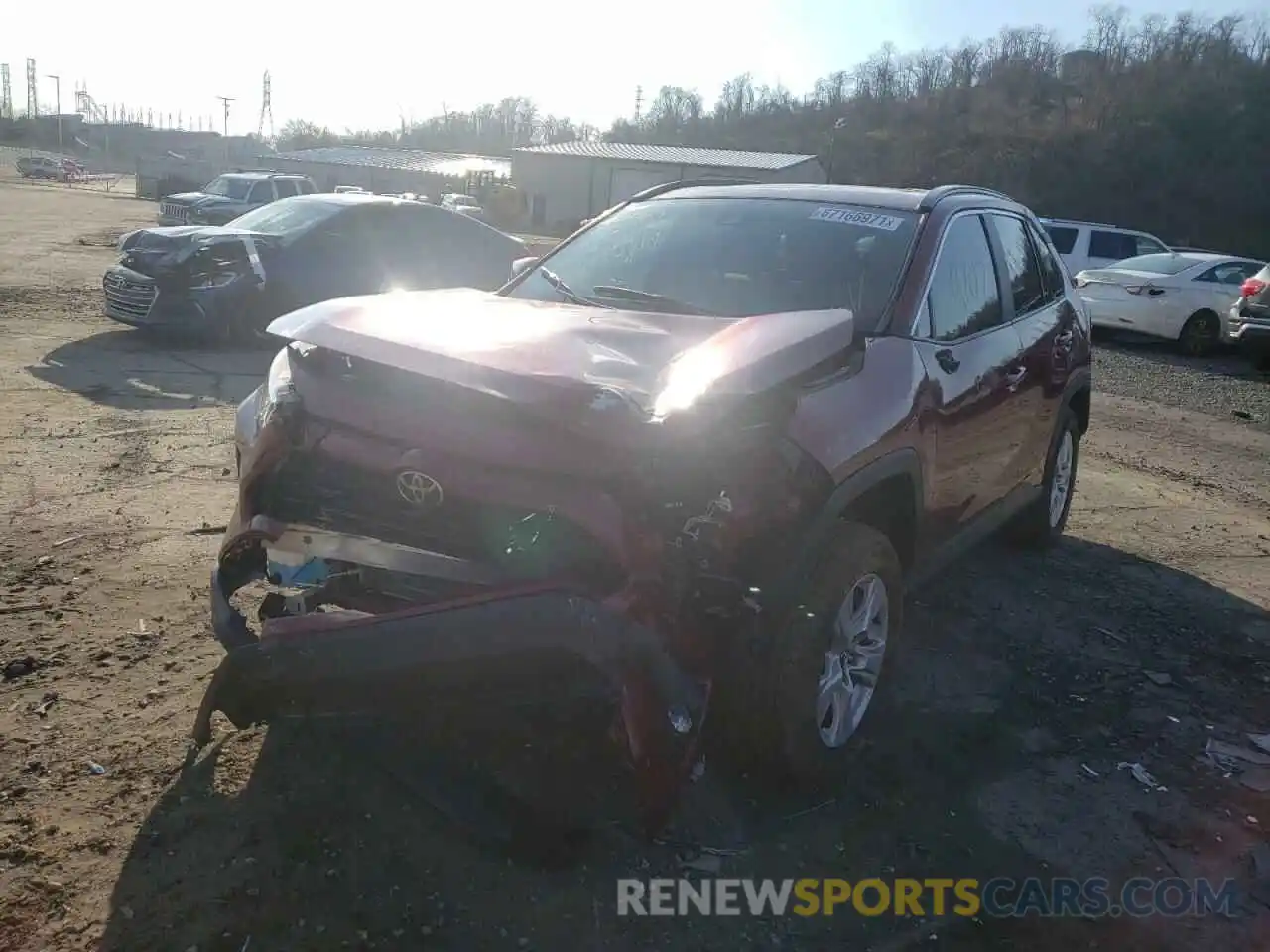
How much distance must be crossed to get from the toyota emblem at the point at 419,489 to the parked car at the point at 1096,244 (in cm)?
1892

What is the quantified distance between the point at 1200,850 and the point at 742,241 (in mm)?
2607

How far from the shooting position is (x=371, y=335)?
2.97 m

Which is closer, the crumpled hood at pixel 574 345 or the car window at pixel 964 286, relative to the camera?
the crumpled hood at pixel 574 345

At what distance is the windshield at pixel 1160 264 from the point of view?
15523 millimetres

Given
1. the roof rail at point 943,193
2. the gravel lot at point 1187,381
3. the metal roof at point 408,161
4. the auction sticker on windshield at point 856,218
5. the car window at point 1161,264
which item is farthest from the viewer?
the metal roof at point 408,161

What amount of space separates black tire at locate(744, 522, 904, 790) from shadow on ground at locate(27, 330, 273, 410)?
5.89 m

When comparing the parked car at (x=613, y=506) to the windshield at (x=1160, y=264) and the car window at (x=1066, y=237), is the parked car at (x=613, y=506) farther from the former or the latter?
the car window at (x=1066, y=237)

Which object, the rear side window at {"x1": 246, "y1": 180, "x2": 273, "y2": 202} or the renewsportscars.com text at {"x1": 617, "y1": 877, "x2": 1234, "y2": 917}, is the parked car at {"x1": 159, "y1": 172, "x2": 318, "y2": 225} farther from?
the renewsportscars.com text at {"x1": 617, "y1": 877, "x2": 1234, "y2": 917}

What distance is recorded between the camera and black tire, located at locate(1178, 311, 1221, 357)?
49.7 ft

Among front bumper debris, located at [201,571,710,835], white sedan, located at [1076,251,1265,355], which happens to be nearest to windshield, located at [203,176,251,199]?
white sedan, located at [1076,251,1265,355]

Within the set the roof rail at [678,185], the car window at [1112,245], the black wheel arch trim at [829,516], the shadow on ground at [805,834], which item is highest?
the car window at [1112,245]

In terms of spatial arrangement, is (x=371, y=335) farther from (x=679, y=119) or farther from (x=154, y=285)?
(x=679, y=119)

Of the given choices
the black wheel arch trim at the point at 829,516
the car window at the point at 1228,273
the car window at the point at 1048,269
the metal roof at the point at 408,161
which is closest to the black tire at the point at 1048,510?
the car window at the point at 1048,269

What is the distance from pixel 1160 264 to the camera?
15820 millimetres
